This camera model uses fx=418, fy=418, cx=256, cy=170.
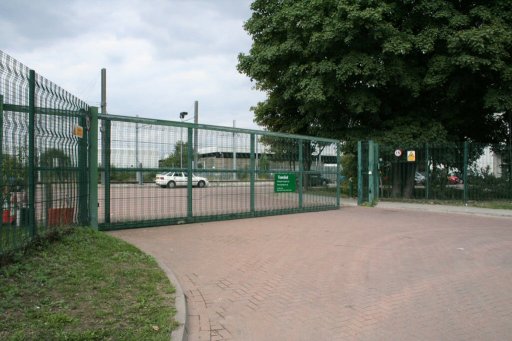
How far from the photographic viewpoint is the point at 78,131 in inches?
329

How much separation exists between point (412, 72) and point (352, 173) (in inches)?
238

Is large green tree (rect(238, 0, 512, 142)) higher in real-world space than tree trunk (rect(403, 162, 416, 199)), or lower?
higher

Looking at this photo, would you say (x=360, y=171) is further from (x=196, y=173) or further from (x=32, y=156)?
(x=32, y=156)

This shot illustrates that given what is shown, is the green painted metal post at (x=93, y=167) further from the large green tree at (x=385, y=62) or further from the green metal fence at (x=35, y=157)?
the large green tree at (x=385, y=62)

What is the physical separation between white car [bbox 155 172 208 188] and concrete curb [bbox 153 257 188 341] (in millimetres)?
4853

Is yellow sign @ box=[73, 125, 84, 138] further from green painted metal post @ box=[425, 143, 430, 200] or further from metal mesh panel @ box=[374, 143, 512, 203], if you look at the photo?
green painted metal post @ box=[425, 143, 430, 200]

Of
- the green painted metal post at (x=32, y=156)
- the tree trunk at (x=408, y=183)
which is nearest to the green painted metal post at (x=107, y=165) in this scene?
the green painted metal post at (x=32, y=156)

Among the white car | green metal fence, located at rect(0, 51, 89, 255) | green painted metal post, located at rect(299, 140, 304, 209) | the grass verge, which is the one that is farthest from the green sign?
the grass verge

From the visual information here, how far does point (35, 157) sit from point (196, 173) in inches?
213

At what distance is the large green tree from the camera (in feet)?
53.6

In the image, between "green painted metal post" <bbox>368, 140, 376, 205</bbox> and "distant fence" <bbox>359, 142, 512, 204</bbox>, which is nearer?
"green painted metal post" <bbox>368, 140, 376, 205</bbox>

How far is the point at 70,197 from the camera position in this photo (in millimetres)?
7930

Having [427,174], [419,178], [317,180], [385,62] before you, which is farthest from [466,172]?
[317,180]

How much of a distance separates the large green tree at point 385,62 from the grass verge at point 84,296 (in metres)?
13.1
